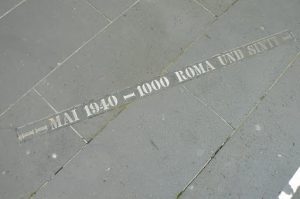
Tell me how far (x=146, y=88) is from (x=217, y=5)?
4.75ft

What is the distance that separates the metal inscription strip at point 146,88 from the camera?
11.2 feet

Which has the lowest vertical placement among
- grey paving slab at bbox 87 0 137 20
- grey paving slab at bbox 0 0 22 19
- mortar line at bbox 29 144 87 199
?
mortar line at bbox 29 144 87 199

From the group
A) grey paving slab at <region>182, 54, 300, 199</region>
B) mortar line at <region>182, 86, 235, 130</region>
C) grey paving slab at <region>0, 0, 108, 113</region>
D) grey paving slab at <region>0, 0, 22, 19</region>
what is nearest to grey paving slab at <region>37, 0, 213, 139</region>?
grey paving slab at <region>0, 0, 108, 113</region>

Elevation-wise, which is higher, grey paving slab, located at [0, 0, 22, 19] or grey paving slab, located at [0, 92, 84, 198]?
grey paving slab, located at [0, 0, 22, 19]

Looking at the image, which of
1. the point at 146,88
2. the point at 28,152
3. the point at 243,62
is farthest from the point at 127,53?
the point at 28,152

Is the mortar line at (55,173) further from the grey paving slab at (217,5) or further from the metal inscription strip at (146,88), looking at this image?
the grey paving slab at (217,5)

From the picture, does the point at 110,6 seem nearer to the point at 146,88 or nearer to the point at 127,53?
the point at 127,53

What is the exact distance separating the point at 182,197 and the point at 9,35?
2.44 m

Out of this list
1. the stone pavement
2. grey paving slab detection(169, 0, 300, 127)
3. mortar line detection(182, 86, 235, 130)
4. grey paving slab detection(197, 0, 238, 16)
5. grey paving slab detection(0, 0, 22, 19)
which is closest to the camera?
the stone pavement

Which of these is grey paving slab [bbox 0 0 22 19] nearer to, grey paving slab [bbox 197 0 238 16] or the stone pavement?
the stone pavement

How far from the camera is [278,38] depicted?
4.11m

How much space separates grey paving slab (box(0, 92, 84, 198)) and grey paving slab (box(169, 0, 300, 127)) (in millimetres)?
1356

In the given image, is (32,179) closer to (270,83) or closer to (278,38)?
(270,83)

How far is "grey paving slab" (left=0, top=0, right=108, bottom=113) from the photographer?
360 centimetres
